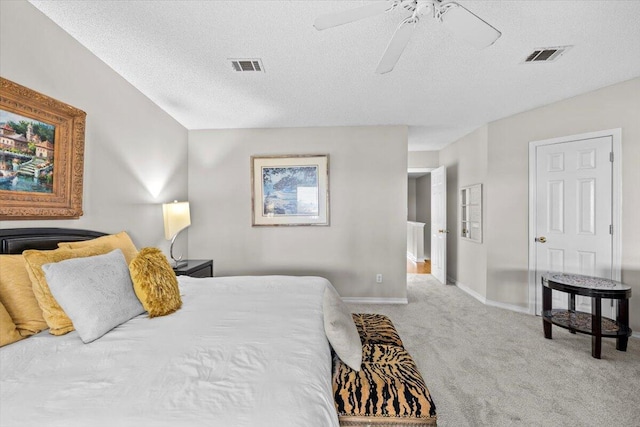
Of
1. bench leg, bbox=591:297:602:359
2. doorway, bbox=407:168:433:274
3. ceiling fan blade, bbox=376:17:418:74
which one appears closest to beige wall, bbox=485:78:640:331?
bench leg, bbox=591:297:602:359

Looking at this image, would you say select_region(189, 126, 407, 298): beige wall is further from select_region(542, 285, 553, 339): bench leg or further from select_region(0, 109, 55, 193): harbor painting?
select_region(0, 109, 55, 193): harbor painting

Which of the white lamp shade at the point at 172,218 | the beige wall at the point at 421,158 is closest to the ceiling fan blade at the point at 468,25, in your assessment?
the white lamp shade at the point at 172,218

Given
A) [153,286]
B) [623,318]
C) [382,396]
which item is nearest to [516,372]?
[623,318]

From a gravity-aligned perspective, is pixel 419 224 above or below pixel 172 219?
below

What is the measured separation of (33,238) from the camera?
1.70m

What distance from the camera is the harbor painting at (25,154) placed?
1602 millimetres

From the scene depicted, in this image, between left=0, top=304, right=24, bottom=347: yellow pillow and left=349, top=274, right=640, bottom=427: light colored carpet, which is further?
left=349, top=274, right=640, bottom=427: light colored carpet

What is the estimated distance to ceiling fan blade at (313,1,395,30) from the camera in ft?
4.53

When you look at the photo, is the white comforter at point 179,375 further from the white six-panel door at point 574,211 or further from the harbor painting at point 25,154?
the white six-panel door at point 574,211

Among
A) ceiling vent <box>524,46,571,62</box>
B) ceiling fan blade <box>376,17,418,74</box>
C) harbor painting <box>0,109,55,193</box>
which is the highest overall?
ceiling vent <box>524,46,571,62</box>

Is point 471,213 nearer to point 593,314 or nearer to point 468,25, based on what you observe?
point 593,314

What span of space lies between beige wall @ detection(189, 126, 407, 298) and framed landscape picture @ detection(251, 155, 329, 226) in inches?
4.5

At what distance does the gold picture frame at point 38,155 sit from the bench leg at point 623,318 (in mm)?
4658

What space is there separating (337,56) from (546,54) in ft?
5.69
